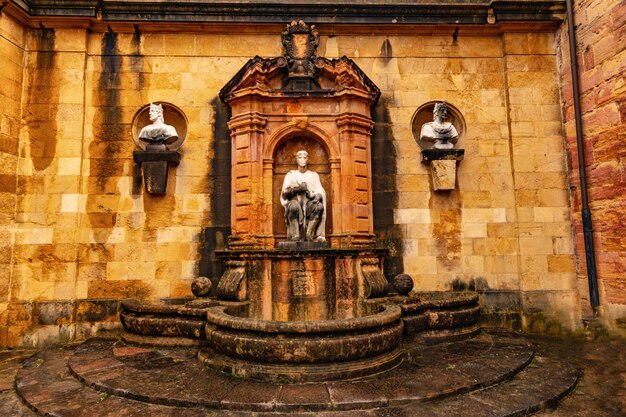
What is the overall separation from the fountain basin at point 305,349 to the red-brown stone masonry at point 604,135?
14.9 ft

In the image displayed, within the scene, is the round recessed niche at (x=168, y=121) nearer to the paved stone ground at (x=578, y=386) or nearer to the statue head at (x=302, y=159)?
the statue head at (x=302, y=159)

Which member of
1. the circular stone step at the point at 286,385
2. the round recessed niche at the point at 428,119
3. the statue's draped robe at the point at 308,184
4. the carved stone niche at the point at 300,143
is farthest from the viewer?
the round recessed niche at the point at 428,119

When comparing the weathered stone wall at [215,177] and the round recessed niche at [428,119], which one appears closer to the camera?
the weathered stone wall at [215,177]

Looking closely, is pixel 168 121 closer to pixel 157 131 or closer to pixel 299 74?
pixel 157 131

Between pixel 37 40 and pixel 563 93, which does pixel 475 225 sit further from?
pixel 37 40

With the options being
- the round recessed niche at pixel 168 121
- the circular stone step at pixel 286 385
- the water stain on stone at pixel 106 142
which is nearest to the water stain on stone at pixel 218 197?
the round recessed niche at pixel 168 121

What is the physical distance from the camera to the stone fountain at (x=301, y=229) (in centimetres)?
608

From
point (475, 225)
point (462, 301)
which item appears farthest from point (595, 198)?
point (462, 301)

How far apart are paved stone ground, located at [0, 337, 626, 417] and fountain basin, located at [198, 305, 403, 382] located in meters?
0.70

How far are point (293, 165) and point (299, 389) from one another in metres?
4.49

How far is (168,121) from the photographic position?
7.93m

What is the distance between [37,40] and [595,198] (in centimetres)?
1047

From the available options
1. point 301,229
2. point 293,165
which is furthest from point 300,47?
point 301,229

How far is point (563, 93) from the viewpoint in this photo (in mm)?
7742
